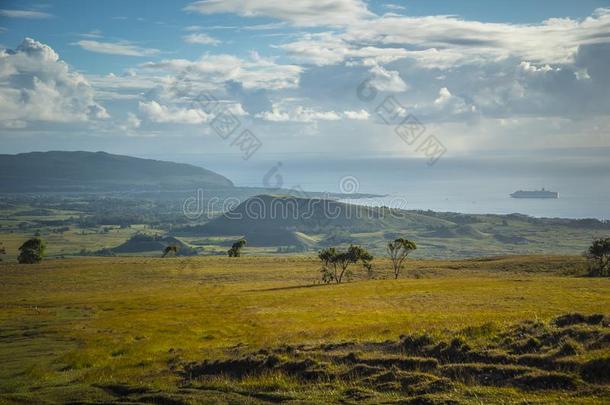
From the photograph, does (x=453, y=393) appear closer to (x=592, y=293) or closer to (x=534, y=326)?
(x=534, y=326)

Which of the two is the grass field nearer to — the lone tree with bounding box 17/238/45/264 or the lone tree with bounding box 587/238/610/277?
the lone tree with bounding box 587/238/610/277

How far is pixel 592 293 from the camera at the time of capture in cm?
6009

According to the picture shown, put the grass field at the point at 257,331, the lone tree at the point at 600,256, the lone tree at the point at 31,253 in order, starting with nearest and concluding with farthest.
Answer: the grass field at the point at 257,331 < the lone tree at the point at 600,256 < the lone tree at the point at 31,253

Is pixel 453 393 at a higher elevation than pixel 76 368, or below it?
higher

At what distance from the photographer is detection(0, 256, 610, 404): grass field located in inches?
886

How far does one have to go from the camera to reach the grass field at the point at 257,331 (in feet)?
73.9

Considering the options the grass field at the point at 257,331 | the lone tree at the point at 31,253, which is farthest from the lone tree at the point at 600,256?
the lone tree at the point at 31,253

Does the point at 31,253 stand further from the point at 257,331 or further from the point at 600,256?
the point at 600,256

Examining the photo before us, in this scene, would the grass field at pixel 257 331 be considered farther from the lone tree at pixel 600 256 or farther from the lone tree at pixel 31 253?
the lone tree at pixel 31 253

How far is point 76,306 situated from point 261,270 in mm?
58846

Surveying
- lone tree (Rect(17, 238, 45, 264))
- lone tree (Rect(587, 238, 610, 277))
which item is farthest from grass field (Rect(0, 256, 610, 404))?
lone tree (Rect(17, 238, 45, 264))

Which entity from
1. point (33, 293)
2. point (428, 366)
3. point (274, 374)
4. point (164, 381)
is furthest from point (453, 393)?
point (33, 293)

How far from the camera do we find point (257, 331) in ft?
149

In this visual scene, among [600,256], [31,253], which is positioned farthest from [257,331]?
[31,253]
